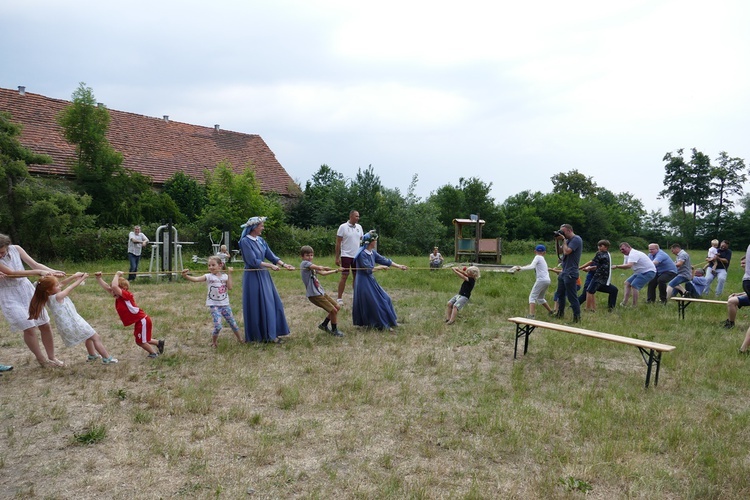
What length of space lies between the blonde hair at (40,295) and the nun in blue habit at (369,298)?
14.9 feet

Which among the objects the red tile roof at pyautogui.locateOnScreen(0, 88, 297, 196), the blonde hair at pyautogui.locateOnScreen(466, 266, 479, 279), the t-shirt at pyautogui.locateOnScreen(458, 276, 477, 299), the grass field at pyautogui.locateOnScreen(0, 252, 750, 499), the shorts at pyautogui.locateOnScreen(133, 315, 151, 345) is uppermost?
the red tile roof at pyautogui.locateOnScreen(0, 88, 297, 196)

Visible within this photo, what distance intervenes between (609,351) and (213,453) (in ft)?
20.1

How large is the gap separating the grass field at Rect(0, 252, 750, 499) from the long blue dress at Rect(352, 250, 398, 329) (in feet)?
1.31

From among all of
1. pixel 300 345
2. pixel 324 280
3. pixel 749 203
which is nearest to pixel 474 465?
pixel 300 345

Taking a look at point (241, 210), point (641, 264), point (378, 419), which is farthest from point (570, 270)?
point (241, 210)

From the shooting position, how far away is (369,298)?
9625 mm

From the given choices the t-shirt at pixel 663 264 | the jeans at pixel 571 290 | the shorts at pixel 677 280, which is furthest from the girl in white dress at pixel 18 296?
the shorts at pixel 677 280

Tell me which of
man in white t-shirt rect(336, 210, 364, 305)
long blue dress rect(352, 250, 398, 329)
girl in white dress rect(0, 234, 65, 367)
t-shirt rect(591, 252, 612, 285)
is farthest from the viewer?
man in white t-shirt rect(336, 210, 364, 305)

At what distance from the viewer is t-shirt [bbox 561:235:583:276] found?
10.5m

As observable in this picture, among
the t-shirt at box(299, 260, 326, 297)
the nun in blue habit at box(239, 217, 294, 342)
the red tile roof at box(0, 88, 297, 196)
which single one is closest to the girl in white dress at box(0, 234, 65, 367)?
the nun in blue habit at box(239, 217, 294, 342)

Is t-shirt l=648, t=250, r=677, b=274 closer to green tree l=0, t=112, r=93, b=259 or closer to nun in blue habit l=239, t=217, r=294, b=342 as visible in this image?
nun in blue habit l=239, t=217, r=294, b=342

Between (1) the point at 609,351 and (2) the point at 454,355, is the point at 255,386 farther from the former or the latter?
(1) the point at 609,351

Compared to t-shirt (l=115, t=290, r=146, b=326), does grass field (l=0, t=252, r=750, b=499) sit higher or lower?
lower

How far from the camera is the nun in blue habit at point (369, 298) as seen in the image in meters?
9.62
